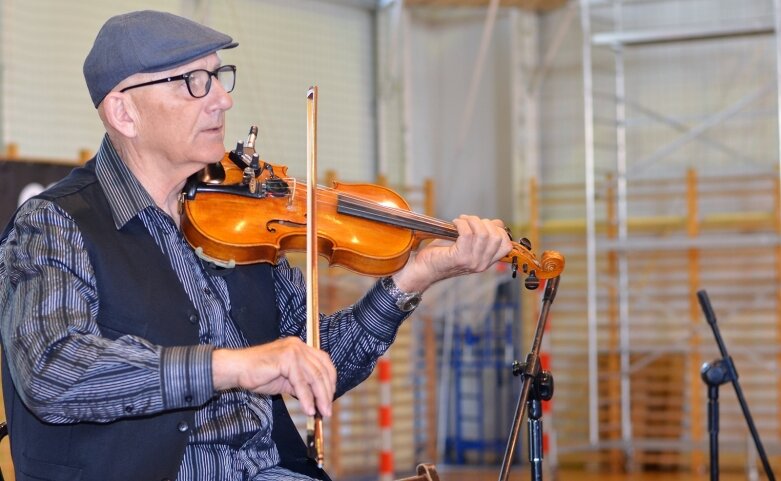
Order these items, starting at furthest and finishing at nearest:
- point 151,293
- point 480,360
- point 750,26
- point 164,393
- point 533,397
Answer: point 480,360 → point 750,26 → point 533,397 → point 151,293 → point 164,393

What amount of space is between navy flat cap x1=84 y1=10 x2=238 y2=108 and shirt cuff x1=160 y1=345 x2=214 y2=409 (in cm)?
67

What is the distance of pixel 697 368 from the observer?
861cm

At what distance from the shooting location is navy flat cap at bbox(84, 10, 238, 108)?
2229mm

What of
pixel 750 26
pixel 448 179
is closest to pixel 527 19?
pixel 448 179

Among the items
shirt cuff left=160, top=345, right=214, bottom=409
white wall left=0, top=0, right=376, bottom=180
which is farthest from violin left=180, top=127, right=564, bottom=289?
white wall left=0, top=0, right=376, bottom=180

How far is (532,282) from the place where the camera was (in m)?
2.65

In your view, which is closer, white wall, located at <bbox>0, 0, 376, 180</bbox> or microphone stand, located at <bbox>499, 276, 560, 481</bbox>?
microphone stand, located at <bbox>499, 276, 560, 481</bbox>

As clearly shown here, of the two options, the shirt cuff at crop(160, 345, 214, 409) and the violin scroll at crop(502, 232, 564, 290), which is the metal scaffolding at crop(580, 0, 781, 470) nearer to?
the violin scroll at crop(502, 232, 564, 290)

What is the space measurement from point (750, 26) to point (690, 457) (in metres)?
3.48

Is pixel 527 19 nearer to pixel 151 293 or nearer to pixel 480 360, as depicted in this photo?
pixel 480 360

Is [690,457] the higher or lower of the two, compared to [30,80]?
lower

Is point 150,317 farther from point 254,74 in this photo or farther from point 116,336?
point 254,74

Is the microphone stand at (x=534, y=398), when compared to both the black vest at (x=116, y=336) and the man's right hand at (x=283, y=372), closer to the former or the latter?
the black vest at (x=116, y=336)

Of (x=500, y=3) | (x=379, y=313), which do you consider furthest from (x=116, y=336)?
(x=500, y=3)
